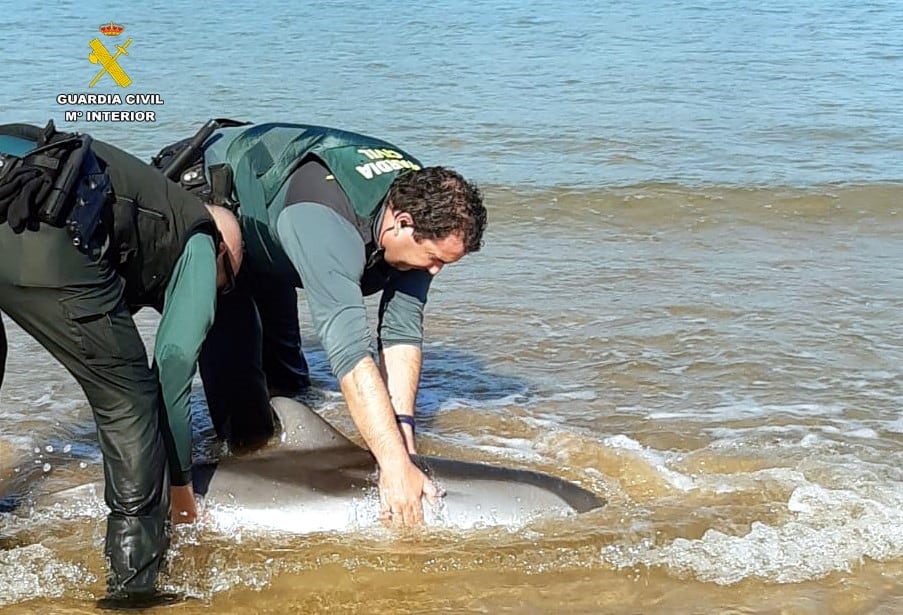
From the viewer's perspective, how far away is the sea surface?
4.39 metres

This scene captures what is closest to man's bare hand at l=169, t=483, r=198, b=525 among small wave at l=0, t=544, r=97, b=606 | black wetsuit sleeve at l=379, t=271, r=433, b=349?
small wave at l=0, t=544, r=97, b=606

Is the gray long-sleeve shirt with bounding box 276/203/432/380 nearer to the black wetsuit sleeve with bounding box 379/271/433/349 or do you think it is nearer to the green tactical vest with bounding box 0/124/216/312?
the green tactical vest with bounding box 0/124/216/312

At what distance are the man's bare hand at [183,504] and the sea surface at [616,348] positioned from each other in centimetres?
6

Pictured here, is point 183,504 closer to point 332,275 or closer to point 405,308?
point 332,275

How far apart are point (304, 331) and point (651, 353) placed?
2.14 metres

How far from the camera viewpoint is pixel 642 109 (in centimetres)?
1438

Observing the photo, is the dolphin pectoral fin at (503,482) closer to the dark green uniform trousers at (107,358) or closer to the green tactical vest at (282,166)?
the green tactical vest at (282,166)

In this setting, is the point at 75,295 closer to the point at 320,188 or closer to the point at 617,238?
the point at 320,188

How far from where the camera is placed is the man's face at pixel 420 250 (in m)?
4.38

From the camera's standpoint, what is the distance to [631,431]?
19.6ft

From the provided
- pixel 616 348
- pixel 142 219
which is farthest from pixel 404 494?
pixel 616 348

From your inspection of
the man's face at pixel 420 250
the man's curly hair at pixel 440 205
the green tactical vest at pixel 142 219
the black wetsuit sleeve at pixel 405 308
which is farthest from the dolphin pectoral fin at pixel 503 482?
the green tactical vest at pixel 142 219

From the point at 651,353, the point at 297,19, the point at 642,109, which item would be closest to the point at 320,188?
the point at 651,353

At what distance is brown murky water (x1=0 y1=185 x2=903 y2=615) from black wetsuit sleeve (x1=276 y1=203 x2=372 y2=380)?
2.49 ft
